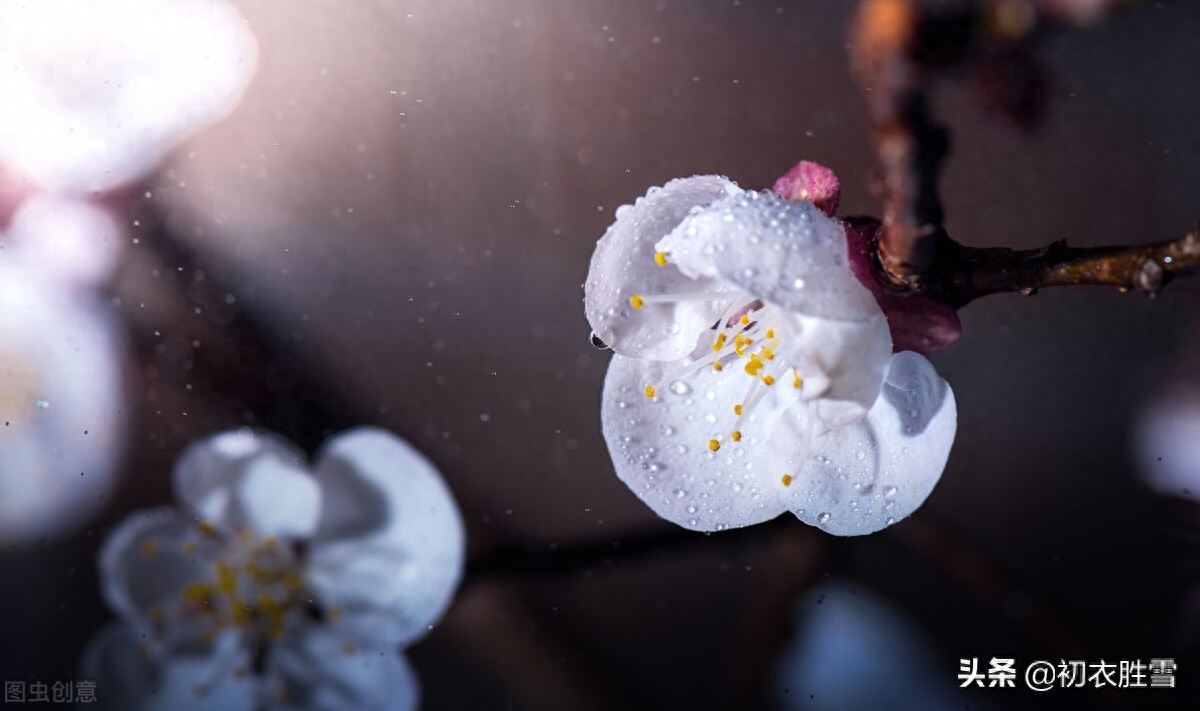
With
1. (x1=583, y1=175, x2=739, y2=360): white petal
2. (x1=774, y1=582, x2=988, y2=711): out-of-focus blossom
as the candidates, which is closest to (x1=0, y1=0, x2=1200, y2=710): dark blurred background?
(x1=774, y1=582, x2=988, y2=711): out-of-focus blossom

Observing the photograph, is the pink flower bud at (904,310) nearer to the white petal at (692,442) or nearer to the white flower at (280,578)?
the white petal at (692,442)

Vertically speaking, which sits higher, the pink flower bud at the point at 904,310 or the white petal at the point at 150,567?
the pink flower bud at the point at 904,310

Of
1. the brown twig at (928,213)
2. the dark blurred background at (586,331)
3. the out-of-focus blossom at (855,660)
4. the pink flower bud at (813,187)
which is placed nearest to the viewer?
the brown twig at (928,213)

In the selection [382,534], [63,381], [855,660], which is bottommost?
[855,660]

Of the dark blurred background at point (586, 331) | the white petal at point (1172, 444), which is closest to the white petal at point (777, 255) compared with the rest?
the dark blurred background at point (586, 331)

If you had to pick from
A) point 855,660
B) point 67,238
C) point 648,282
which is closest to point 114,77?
point 67,238

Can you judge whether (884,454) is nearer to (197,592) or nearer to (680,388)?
(680,388)

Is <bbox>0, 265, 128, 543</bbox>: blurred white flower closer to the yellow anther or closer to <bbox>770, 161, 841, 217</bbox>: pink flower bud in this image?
the yellow anther

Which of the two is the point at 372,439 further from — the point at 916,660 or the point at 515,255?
the point at 916,660
